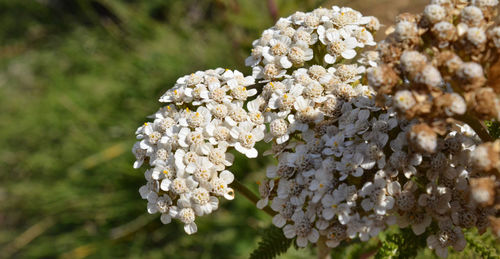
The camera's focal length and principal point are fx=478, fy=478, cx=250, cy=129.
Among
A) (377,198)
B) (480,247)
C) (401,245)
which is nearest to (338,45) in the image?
(377,198)

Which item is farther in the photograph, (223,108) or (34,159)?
(34,159)

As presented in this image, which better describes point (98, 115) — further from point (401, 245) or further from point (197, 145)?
point (401, 245)

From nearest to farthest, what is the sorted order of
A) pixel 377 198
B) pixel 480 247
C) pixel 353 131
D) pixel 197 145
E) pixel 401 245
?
pixel 377 198 < pixel 353 131 < pixel 197 145 < pixel 401 245 < pixel 480 247

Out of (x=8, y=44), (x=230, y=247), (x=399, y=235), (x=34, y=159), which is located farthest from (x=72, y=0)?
(x=399, y=235)

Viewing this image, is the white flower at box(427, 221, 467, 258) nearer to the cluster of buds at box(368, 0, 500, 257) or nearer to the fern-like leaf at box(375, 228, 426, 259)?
the cluster of buds at box(368, 0, 500, 257)

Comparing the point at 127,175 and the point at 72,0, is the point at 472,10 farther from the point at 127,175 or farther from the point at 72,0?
the point at 72,0

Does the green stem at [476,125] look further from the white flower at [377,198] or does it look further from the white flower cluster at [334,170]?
the white flower at [377,198]
